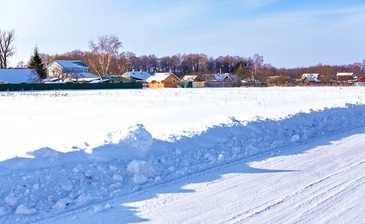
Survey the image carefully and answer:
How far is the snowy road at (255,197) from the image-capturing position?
4695 mm

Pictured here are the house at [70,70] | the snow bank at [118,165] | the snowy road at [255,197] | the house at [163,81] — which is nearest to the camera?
the snowy road at [255,197]

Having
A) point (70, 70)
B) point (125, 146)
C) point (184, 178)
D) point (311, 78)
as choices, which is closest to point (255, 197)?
point (184, 178)

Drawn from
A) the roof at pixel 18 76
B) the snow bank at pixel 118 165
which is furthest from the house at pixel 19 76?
the snow bank at pixel 118 165

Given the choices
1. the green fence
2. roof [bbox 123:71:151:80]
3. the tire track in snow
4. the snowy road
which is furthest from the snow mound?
roof [bbox 123:71:151:80]

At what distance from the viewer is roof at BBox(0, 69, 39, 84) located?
237 feet

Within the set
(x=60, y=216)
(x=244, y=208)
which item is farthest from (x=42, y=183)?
(x=244, y=208)

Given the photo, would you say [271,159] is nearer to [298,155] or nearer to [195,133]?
[298,155]

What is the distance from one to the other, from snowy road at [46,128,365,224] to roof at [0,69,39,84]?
70.7 metres

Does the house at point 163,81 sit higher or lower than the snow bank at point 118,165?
higher

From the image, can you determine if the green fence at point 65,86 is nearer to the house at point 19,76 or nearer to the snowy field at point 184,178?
the house at point 19,76

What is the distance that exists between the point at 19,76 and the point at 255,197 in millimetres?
75685

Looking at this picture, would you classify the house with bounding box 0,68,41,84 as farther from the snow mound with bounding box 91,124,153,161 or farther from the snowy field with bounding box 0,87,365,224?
the snow mound with bounding box 91,124,153,161

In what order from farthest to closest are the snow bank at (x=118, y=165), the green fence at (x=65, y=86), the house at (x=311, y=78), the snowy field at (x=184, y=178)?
the house at (x=311, y=78)
the green fence at (x=65, y=86)
the snow bank at (x=118, y=165)
the snowy field at (x=184, y=178)

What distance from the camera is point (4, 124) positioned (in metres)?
12.6
